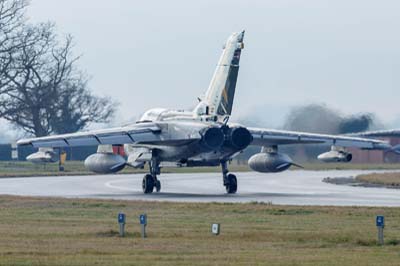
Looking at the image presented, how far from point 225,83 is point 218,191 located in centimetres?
515

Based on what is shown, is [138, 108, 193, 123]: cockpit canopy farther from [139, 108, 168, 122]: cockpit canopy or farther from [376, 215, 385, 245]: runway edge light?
[376, 215, 385, 245]: runway edge light

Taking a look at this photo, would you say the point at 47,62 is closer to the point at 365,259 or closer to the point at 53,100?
the point at 53,100

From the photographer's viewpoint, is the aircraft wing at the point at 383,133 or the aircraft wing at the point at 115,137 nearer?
the aircraft wing at the point at 115,137

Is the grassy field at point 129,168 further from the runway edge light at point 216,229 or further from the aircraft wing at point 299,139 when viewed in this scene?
the runway edge light at point 216,229

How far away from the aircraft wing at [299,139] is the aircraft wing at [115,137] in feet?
10.9

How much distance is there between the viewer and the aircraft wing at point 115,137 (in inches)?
1722

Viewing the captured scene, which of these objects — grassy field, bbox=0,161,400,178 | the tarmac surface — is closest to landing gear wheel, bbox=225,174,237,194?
the tarmac surface

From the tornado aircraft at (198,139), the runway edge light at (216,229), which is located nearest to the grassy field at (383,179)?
the tornado aircraft at (198,139)

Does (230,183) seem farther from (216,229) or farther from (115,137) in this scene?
(216,229)

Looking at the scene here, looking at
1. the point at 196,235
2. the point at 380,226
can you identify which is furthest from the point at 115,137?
the point at 380,226

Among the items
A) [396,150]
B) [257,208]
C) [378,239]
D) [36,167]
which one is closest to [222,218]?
[257,208]

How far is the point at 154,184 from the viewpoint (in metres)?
46.6

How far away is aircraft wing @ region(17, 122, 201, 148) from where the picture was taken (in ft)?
144

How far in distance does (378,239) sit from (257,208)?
35.1 feet
